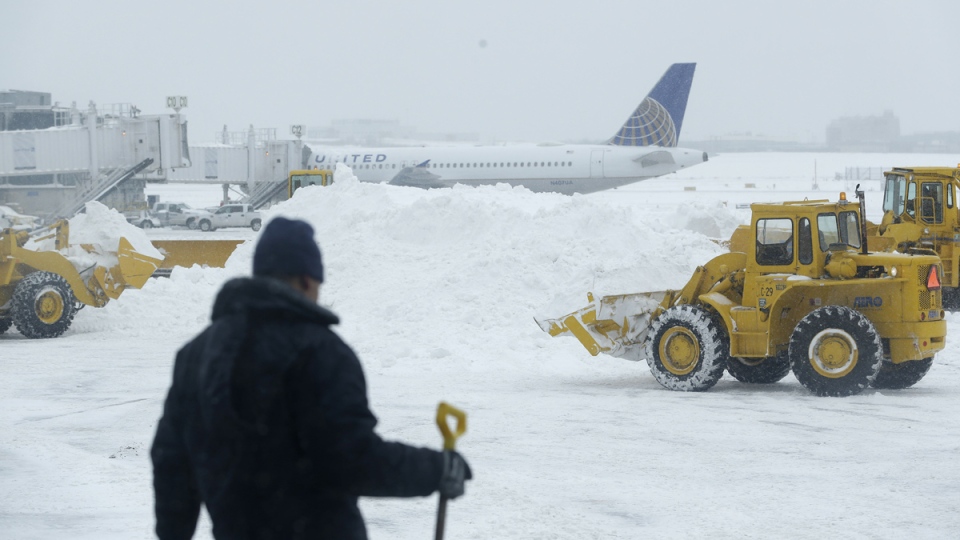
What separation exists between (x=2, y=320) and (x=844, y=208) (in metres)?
12.0

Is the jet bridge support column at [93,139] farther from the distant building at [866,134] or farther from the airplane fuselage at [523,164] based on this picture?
the distant building at [866,134]

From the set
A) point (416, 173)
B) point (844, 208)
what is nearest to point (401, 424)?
point (844, 208)

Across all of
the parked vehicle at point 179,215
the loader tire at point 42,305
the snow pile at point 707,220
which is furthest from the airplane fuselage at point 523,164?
the loader tire at point 42,305

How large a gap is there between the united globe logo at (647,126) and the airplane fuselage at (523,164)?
45cm

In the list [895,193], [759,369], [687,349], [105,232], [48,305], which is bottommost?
[759,369]

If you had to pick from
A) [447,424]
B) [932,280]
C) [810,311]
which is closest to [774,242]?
[810,311]

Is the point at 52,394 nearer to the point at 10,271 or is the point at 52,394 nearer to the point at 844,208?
the point at 10,271

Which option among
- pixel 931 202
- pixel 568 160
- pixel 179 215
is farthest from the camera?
pixel 179 215

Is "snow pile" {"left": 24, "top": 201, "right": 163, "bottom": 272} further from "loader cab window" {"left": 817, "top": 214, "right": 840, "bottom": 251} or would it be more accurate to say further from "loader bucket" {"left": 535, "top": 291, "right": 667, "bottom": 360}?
"loader cab window" {"left": 817, "top": 214, "right": 840, "bottom": 251}

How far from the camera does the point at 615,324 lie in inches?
485

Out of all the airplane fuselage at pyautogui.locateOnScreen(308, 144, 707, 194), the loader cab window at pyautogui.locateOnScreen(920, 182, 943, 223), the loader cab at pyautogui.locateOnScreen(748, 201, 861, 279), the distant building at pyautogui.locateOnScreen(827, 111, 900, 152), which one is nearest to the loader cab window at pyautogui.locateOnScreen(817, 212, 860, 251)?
the loader cab at pyautogui.locateOnScreen(748, 201, 861, 279)

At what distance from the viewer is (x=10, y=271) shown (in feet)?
53.7

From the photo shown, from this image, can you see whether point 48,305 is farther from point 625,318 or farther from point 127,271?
point 625,318

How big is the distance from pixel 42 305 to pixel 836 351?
36.1 feet
